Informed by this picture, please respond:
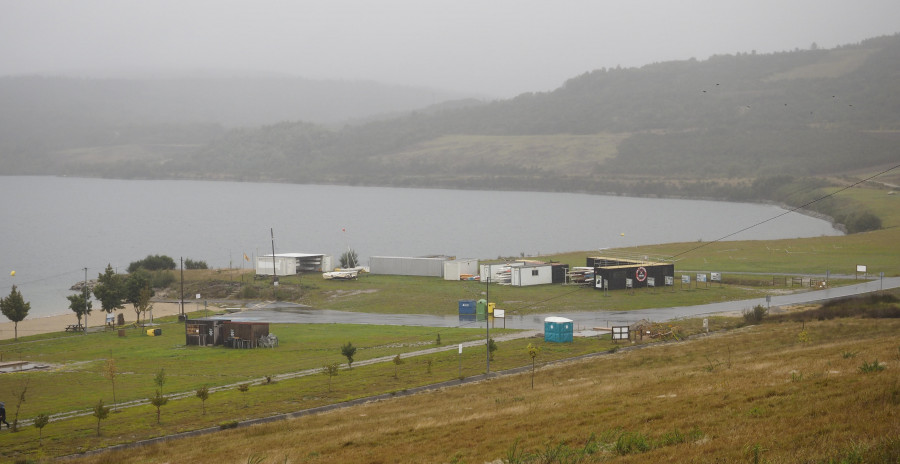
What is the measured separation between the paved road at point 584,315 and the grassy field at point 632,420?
560 inches

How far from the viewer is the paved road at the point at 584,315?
43125 mm

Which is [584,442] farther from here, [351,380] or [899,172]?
[899,172]

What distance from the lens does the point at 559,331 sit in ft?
120

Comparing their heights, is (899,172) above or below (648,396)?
above

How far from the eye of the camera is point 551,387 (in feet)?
82.1

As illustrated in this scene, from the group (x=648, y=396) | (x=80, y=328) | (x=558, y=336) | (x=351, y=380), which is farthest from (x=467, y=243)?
(x=648, y=396)

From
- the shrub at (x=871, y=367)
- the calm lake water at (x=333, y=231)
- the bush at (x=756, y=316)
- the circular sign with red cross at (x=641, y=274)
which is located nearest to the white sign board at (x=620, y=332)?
the bush at (x=756, y=316)

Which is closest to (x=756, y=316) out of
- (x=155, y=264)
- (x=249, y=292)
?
(x=249, y=292)

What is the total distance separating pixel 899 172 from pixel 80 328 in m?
153

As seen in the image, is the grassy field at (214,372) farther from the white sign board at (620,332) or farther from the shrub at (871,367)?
the shrub at (871,367)

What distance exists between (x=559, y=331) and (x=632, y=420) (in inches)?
788

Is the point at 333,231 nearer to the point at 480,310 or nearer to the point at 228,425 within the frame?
the point at 480,310

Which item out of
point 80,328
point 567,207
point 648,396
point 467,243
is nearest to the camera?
point 648,396

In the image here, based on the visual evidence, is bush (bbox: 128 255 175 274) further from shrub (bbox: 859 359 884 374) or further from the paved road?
shrub (bbox: 859 359 884 374)
